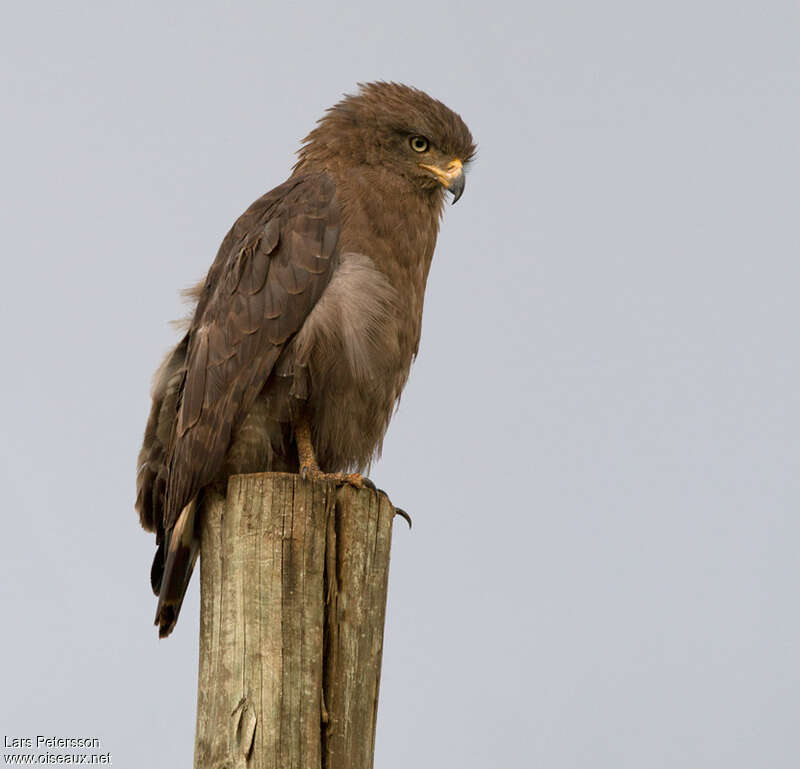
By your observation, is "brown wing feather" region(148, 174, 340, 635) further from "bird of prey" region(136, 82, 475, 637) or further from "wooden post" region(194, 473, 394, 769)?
"wooden post" region(194, 473, 394, 769)

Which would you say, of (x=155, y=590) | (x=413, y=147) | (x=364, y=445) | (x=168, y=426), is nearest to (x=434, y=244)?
(x=413, y=147)

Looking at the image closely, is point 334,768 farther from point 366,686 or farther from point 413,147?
point 413,147

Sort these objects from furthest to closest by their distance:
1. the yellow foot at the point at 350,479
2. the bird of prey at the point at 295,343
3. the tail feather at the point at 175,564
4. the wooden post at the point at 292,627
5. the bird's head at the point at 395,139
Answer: the bird's head at the point at 395,139, the bird of prey at the point at 295,343, the tail feather at the point at 175,564, the yellow foot at the point at 350,479, the wooden post at the point at 292,627

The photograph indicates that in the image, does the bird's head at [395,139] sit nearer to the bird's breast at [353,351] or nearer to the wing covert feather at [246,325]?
the wing covert feather at [246,325]

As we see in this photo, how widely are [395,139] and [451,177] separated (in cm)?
35

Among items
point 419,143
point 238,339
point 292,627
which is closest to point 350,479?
point 292,627

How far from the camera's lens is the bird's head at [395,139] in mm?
5801

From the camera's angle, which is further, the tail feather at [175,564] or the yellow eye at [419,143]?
the yellow eye at [419,143]

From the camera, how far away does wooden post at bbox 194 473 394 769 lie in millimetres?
3939

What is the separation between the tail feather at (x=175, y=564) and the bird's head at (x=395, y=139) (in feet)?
6.34

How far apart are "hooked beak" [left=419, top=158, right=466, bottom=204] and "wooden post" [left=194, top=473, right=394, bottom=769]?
2.10m

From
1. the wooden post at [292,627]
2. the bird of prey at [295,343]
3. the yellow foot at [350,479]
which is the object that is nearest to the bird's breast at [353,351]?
the bird of prey at [295,343]

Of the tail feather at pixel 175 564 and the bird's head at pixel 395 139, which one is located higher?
the bird's head at pixel 395 139

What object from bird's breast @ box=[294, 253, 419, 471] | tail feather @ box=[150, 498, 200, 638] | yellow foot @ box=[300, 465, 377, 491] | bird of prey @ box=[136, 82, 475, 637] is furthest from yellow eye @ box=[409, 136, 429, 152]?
tail feather @ box=[150, 498, 200, 638]
